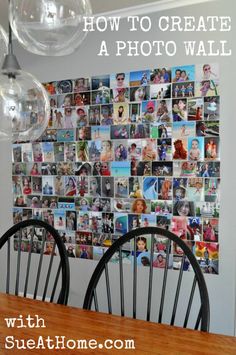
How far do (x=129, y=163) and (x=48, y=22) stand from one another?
5.11 ft

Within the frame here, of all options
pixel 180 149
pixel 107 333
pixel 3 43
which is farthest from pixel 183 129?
pixel 107 333

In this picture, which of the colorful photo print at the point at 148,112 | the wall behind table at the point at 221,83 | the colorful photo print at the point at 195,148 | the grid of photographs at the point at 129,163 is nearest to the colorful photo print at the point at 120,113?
the grid of photographs at the point at 129,163

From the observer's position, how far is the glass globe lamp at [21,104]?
1.16m

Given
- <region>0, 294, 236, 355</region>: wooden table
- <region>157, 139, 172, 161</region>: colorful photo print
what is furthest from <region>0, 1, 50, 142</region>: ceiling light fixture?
<region>157, 139, 172, 161</region>: colorful photo print

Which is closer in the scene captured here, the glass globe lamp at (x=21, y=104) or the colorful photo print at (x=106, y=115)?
the glass globe lamp at (x=21, y=104)

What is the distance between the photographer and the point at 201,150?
2137 mm

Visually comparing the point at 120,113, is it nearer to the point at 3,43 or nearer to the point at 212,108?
the point at 212,108

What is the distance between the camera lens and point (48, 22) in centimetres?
85

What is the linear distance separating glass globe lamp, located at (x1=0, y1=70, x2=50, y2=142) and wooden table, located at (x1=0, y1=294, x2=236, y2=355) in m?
0.66

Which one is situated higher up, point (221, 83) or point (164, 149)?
point (221, 83)

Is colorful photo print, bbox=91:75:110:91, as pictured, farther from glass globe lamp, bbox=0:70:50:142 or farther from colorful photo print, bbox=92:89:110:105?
glass globe lamp, bbox=0:70:50:142

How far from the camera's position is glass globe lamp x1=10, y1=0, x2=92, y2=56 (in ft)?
2.75

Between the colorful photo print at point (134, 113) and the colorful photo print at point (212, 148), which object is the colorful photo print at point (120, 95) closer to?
the colorful photo print at point (134, 113)

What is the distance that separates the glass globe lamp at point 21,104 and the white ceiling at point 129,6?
1270mm
